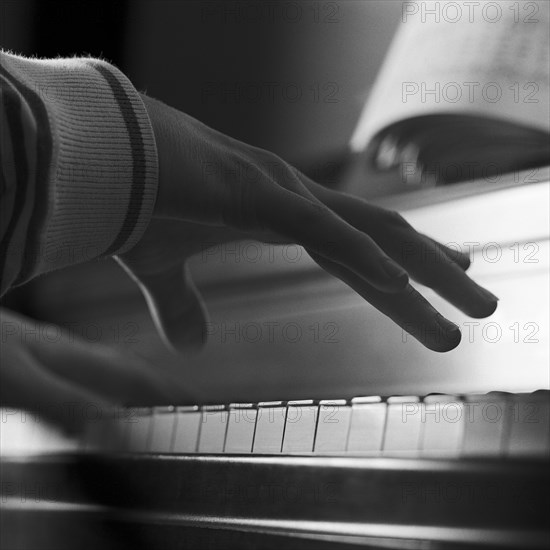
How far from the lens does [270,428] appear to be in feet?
1.49

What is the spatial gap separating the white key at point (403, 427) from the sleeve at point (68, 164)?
220 mm

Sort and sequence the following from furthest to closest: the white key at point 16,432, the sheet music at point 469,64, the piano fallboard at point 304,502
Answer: the white key at point 16,432
the sheet music at point 469,64
the piano fallboard at point 304,502

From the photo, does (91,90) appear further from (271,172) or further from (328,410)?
(328,410)

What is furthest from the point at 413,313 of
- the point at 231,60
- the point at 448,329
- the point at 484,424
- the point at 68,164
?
the point at 231,60

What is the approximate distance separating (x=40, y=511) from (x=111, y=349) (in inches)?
9.0

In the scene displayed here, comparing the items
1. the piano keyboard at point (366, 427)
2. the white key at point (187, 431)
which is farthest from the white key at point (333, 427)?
the white key at point (187, 431)

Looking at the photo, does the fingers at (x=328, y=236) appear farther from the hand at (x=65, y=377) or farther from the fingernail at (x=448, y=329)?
the hand at (x=65, y=377)

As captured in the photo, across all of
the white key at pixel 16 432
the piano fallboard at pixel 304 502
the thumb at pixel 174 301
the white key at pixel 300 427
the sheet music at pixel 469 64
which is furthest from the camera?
the white key at pixel 16 432

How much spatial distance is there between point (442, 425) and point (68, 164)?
270 mm

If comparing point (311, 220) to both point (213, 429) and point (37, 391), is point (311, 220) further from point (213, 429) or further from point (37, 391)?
point (37, 391)

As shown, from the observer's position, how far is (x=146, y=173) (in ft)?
1.63

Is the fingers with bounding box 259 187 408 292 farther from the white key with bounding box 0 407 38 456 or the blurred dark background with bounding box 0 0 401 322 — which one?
the white key with bounding box 0 407 38 456

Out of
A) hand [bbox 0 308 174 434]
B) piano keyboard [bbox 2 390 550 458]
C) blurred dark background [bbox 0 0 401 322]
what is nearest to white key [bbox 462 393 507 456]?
piano keyboard [bbox 2 390 550 458]

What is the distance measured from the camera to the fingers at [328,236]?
46 centimetres
